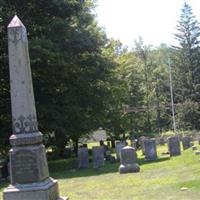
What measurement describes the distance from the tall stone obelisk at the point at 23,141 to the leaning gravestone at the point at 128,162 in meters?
10.0

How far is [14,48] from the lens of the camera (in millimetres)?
11312

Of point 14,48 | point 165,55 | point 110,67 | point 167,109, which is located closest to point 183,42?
point 167,109

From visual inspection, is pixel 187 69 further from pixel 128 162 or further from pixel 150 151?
pixel 128 162

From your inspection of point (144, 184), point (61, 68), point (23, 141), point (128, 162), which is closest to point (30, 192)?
point (23, 141)

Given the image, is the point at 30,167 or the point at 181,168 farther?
the point at 181,168

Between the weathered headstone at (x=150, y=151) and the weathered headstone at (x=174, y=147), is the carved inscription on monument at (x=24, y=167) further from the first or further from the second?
the weathered headstone at (x=174, y=147)

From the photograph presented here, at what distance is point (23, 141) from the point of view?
11.0 metres

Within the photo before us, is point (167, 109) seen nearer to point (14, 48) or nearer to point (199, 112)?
point (199, 112)

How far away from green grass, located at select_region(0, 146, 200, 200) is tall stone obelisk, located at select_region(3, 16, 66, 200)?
339cm

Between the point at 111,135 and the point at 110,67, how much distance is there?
64.1 feet

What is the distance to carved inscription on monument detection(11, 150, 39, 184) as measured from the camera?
10883 millimetres

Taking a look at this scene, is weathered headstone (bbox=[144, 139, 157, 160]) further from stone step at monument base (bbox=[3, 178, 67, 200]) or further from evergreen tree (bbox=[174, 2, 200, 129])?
evergreen tree (bbox=[174, 2, 200, 129])

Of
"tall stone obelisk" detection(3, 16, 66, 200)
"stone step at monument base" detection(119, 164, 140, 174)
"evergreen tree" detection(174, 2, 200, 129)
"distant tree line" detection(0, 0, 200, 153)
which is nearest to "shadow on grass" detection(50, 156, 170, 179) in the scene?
"stone step at monument base" detection(119, 164, 140, 174)

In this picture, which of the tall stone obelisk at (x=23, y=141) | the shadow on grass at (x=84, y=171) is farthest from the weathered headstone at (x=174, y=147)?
the tall stone obelisk at (x=23, y=141)
